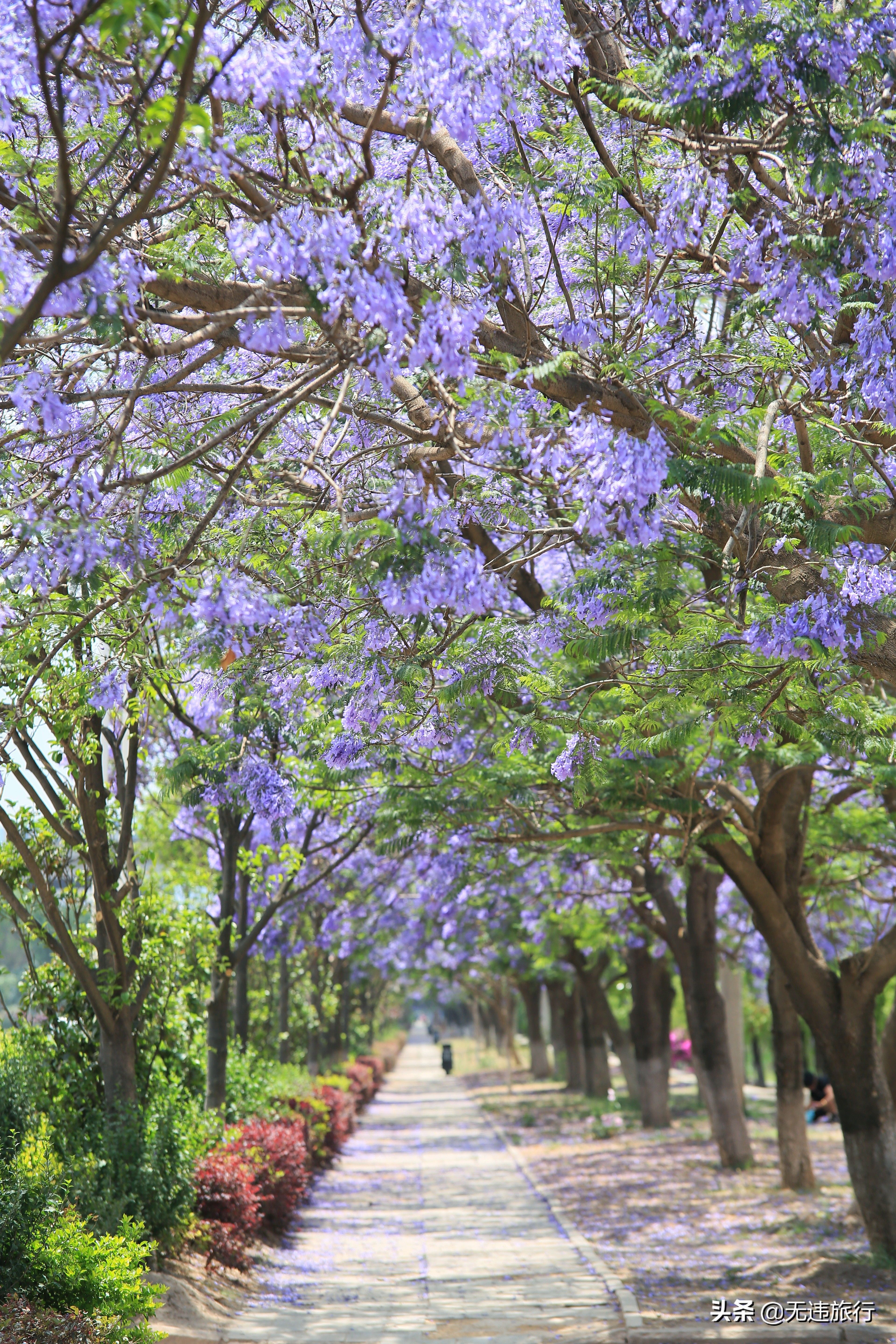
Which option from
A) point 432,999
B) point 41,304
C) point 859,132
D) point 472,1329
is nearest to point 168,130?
point 41,304

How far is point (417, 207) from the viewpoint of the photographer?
4.98 meters

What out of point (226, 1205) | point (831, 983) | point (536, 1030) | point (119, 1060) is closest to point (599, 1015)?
point (536, 1030)

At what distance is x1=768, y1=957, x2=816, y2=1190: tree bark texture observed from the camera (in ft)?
40.4

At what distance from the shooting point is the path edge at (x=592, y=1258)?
774 centimetres

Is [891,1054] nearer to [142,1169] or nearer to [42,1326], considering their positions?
[142,1169]

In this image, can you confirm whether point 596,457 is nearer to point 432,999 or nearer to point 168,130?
point 168,130

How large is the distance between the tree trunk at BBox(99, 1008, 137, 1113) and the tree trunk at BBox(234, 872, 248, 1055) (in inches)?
166

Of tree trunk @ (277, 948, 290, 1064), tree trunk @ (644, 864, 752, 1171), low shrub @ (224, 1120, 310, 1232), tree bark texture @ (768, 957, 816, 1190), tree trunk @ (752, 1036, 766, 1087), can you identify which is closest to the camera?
low shrub @ (224, 1120, 310, 1232)

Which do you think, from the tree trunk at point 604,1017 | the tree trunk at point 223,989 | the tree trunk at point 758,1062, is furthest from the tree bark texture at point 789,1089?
the tree trunk at point 758,1062

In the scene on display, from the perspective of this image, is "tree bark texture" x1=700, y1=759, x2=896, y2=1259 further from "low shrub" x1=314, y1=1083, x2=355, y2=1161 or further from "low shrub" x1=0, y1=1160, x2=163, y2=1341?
"low shrub" x1=314, y1=1083, x2=355, y2=1161

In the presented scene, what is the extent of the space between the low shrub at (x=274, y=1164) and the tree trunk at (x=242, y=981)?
4.11ft

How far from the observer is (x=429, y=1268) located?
32.3ft

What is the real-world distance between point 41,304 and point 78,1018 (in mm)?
6508

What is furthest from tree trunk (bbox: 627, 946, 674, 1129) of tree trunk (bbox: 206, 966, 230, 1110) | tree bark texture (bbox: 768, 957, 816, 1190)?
tree trunk (bbox: 206, 966, 230, 1110)
